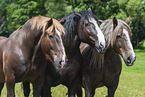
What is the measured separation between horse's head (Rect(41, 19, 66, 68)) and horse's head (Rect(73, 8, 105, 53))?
616mm

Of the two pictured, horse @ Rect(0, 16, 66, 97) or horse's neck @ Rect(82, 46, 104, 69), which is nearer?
horse @ Rect(0, 16, 66, 97)

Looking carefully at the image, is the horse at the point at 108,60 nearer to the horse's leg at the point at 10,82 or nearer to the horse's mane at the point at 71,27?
the horse's mane at the point at 71,27

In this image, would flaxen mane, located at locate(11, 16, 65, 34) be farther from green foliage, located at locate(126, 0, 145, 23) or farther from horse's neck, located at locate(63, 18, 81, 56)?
green foliage, located at locate(126, 0, 145, 23)

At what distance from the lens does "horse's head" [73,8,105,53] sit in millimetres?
3623

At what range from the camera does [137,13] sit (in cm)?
2756

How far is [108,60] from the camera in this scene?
165 inches

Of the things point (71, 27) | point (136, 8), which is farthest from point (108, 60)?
point (136, 8)

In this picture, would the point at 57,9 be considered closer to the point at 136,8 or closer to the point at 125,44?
the point at 136,8

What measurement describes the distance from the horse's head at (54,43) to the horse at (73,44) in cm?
64

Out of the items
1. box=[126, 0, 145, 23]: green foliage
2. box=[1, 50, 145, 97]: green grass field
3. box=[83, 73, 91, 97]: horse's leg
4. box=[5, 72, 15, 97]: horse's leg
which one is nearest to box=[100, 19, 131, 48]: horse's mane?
box=[83, 73, 91, 97]: horse's leg

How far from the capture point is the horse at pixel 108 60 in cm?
388

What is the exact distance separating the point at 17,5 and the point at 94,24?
98.8 feet

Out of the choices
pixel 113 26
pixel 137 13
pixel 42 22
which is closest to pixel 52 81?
pixel 42 22

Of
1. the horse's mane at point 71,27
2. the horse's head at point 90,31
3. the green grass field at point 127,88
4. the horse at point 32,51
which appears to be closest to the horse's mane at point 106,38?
the horse's head at point 90,31
